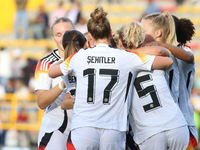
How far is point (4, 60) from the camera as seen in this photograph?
1245 centimetres

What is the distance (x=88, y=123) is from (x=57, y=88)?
2.07 ft

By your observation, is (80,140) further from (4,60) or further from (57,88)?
(4,60)

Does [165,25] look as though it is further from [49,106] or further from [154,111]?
[49,106]

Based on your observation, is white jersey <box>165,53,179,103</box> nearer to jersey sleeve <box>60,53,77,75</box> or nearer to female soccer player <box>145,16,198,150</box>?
female soccer player <box>145,16,198,150</box>

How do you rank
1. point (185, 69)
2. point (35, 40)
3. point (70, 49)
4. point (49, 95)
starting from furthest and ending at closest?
point (35, 40) < point (185, 69) < point (49, 95) < point (70, 49)

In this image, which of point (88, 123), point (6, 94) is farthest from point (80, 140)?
point (6, 94)

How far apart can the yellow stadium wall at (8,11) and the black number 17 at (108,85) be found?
14660 millimetres

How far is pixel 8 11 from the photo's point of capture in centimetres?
1723

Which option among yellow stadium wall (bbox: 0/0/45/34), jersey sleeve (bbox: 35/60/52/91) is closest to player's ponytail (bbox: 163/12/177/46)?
jersey sleeve (bbox: 35/60/52/91)

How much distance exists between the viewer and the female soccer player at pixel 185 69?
3.50 m

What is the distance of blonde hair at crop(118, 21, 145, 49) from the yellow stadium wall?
14.4m

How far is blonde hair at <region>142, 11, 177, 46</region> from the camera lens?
365 cm

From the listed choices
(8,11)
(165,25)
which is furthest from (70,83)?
(8,11)

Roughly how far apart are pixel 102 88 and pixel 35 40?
12.4 metres
